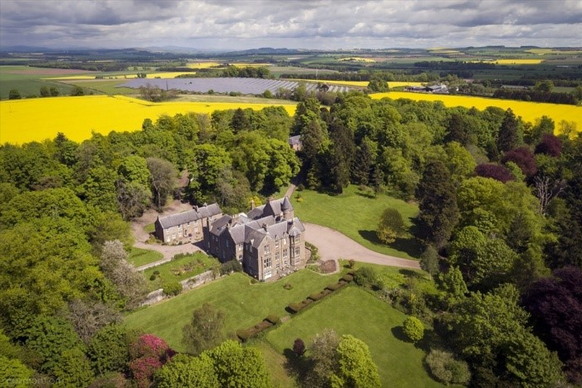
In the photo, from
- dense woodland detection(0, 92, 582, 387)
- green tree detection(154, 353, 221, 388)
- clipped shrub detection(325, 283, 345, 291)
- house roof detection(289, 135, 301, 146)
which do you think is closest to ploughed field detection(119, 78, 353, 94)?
dense woodland detection(0, 92, 582, 387)

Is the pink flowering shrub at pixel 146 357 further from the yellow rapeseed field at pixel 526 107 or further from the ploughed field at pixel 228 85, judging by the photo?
the ploughed field at pixel 228 85

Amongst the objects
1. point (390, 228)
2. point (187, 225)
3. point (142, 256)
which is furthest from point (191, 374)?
point (390, 228)

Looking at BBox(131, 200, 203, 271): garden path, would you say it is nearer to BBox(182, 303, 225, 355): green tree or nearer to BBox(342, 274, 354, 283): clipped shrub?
BBox(342, 274, 354, 283): clipped shrub

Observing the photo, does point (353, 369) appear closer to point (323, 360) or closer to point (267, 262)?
point (323, 360)

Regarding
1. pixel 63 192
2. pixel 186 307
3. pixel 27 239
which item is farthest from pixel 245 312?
pixel 63 192

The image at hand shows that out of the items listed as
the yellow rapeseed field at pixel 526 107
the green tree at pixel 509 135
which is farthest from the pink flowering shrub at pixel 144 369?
the yellow rapeseed field at pixel 526 107

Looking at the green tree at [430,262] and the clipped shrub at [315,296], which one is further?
the green tree at [430,262]

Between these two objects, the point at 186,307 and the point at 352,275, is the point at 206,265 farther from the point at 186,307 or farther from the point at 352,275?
the point at 352,275
